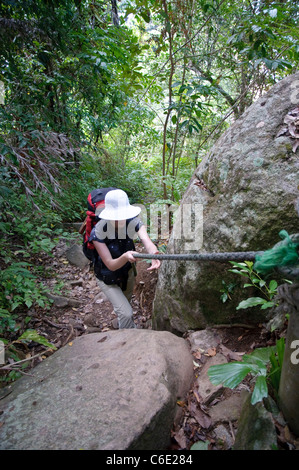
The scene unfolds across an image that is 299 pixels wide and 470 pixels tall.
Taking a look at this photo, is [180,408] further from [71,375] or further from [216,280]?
[216,280]

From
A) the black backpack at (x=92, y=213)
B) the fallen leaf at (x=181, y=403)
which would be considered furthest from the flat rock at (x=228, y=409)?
the black backpack at (x=92, y=213)

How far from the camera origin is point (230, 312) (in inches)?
94.3

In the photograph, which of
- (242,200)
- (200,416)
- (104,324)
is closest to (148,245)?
(242,200)

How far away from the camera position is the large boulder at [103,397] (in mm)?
1414

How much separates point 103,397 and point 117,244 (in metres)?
1.57

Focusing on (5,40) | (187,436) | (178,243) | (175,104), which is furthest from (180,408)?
(5,40)

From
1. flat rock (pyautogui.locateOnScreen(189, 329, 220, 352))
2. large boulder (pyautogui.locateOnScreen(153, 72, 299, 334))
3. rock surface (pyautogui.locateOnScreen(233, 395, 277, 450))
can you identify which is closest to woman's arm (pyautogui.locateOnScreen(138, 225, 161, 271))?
large boulder (pyautogui.locateOnScreen(153, 72, 299, 334))

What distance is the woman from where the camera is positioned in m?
2.69

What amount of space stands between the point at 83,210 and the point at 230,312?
460cm

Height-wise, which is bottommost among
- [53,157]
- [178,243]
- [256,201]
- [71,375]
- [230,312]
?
[71,375]

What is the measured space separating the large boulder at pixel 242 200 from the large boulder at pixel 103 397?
50cm

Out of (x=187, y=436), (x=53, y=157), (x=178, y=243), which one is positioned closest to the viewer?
(x=187, y=436)

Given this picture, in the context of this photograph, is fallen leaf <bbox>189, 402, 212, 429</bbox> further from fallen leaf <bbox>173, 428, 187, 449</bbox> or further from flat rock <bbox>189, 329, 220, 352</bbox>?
flat rock <bbox>189, 329, 220, 352</bbox>

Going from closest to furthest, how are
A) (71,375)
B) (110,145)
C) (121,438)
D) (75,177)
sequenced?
(121,438), (71,375), (75,177), (110,145)
